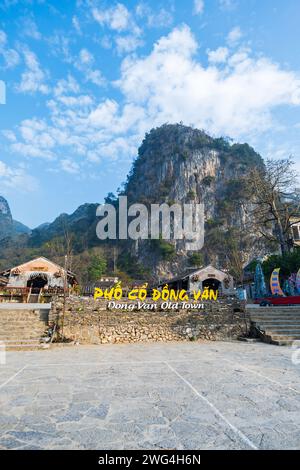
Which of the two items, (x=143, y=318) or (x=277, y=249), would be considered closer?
(x=143, y=318)

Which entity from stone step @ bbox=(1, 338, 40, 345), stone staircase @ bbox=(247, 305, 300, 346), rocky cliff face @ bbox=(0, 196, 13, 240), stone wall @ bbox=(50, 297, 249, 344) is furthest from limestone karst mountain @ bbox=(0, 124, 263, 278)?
rocky cliff face @ bbox=(0, 196, 13, 240)

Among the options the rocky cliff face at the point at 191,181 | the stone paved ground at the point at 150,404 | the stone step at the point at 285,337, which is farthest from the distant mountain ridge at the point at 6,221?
the stone paved ground at the point at 150,404

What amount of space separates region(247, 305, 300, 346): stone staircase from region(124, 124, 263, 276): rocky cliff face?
3633 cm

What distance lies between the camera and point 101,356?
322 inches

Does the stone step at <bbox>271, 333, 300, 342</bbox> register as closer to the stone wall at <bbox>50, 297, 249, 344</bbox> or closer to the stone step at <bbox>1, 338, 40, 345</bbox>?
the stone wall at <bbox>50, 297, 249, 344</bbox>

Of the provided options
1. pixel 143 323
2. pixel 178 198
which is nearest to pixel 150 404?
pixel 143 323

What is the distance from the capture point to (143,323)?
11.8m

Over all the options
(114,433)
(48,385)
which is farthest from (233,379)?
(48,385)

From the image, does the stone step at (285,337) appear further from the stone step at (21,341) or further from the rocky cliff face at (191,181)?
the rocky cliff face at (191,181)

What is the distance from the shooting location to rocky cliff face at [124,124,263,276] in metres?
52.5

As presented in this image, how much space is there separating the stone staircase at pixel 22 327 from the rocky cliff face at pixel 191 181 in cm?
3963

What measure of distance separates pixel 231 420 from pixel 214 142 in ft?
228

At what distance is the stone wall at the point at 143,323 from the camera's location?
446 inches

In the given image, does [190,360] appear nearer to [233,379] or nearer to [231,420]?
[233,379]
